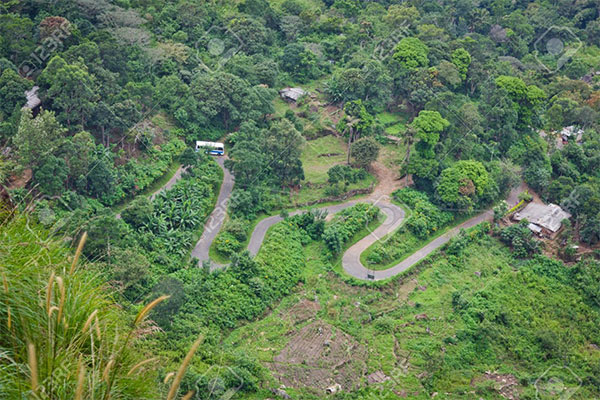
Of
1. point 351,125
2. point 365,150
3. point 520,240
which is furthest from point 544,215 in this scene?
point 351,125

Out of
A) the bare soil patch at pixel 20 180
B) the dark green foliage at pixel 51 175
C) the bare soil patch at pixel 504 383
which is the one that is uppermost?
the dark green foliage at pixel 51 175

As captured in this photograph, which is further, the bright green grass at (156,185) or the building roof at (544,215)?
the building roof at (544,215)

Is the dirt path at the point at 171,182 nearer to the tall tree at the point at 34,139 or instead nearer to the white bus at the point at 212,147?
the white bus at the point at 212,147

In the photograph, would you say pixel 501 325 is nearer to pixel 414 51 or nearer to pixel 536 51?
pixel 414 51

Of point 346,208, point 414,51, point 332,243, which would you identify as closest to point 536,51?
point 414,51

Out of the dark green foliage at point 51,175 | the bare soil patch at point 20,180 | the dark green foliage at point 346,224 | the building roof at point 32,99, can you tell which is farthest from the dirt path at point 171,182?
the dark green foliage at point 346,224
